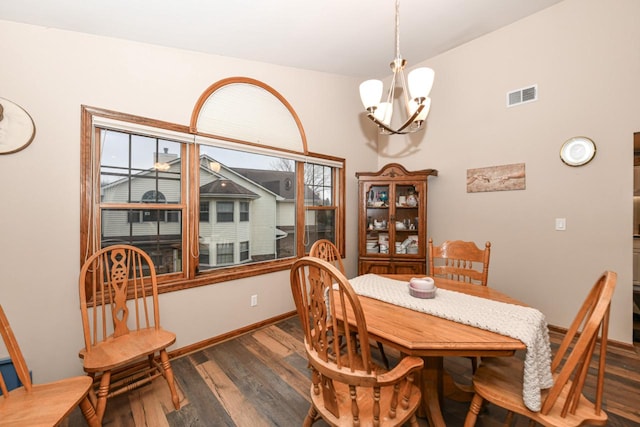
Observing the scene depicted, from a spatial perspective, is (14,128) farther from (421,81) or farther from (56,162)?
(421,81)

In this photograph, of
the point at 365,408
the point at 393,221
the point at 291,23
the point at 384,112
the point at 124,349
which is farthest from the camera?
the point at 393,221

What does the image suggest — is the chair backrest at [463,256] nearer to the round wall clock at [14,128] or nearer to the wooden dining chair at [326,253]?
the wooden dining chair at [326,253]

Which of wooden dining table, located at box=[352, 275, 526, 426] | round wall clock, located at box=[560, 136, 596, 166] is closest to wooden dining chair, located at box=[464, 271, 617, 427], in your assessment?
wooden dining table, located at box=[352, 275, 526, 426]

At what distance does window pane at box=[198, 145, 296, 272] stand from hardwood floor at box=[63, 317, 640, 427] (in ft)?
2.80

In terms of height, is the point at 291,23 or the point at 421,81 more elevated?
the point at 291,23

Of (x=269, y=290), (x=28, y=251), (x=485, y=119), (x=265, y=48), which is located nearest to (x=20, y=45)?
(x=28, y=251)

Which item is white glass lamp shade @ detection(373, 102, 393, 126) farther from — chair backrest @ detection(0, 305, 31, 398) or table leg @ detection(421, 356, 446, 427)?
chair backrest @ detection(0, 305, 31, 398)

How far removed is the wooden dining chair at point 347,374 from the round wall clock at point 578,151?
2.72 m

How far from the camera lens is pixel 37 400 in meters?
1.18

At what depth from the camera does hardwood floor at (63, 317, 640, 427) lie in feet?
5.29

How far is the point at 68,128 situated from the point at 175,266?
128 cm

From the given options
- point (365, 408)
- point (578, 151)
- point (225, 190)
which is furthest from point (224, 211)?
point (578, 151)

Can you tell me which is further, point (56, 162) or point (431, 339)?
point (56, 162)

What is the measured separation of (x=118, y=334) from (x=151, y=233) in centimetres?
80
